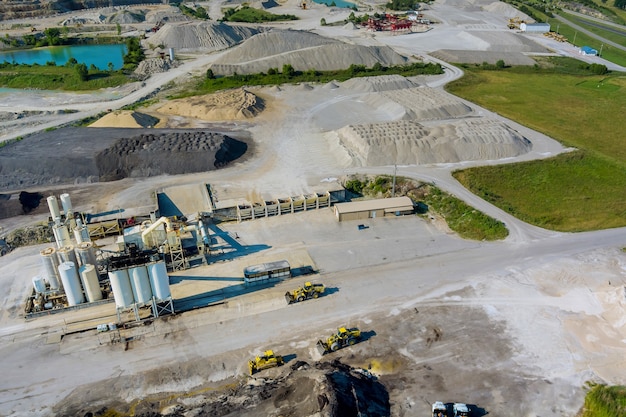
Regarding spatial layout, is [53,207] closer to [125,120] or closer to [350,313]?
[350,313]

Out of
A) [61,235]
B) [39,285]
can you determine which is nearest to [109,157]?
[61,235]

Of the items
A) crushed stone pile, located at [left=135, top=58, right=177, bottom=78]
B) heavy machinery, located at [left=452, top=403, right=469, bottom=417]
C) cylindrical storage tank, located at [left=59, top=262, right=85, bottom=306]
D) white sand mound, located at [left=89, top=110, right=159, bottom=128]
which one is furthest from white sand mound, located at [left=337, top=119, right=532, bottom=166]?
crushed stone pile, located at [left=135, top=58, right=177, bottom=78]

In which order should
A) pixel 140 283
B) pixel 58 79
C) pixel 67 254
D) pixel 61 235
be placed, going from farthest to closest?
pixel 58 79
pixel 61 235
pixel 67 254
pixel 140 283

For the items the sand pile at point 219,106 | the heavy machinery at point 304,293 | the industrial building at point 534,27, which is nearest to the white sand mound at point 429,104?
the sand pile at point 219,106

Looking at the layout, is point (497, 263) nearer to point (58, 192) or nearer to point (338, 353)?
point (338, 353)

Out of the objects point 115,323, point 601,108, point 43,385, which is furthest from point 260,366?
point 601,108

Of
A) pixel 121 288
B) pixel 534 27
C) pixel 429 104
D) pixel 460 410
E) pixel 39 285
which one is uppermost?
pixel 534 27
